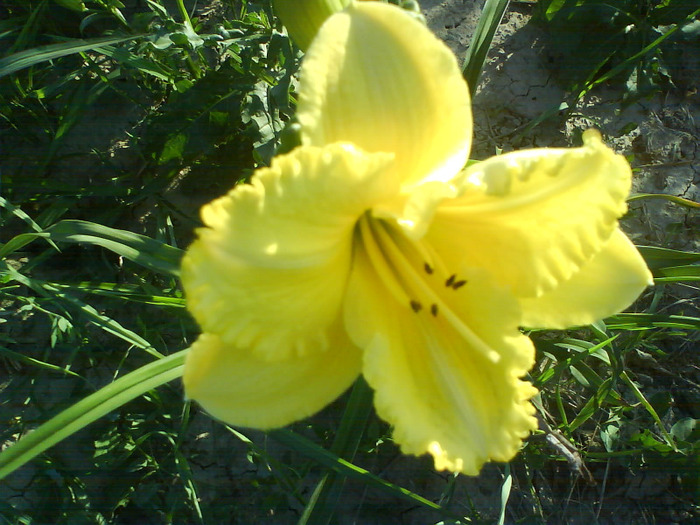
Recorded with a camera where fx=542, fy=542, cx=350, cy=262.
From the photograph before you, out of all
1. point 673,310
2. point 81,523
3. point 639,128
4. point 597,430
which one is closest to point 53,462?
point 81,523

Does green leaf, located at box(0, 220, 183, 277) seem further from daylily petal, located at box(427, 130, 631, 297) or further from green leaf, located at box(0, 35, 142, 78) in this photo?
daylily petal, located at box(427, 130, 631, 297)

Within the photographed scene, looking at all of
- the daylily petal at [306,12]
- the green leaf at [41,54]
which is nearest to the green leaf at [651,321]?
the daylily petal at [306,12]

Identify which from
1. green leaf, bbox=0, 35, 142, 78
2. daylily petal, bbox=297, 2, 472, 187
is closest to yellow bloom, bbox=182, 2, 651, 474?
daylily petal, bbox=297, 2, 472, 187

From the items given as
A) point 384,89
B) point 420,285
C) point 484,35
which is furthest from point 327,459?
point 484,35

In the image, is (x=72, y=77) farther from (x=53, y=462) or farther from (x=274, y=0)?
(x=53, y=462)

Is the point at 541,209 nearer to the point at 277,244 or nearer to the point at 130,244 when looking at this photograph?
the point at 277,244
